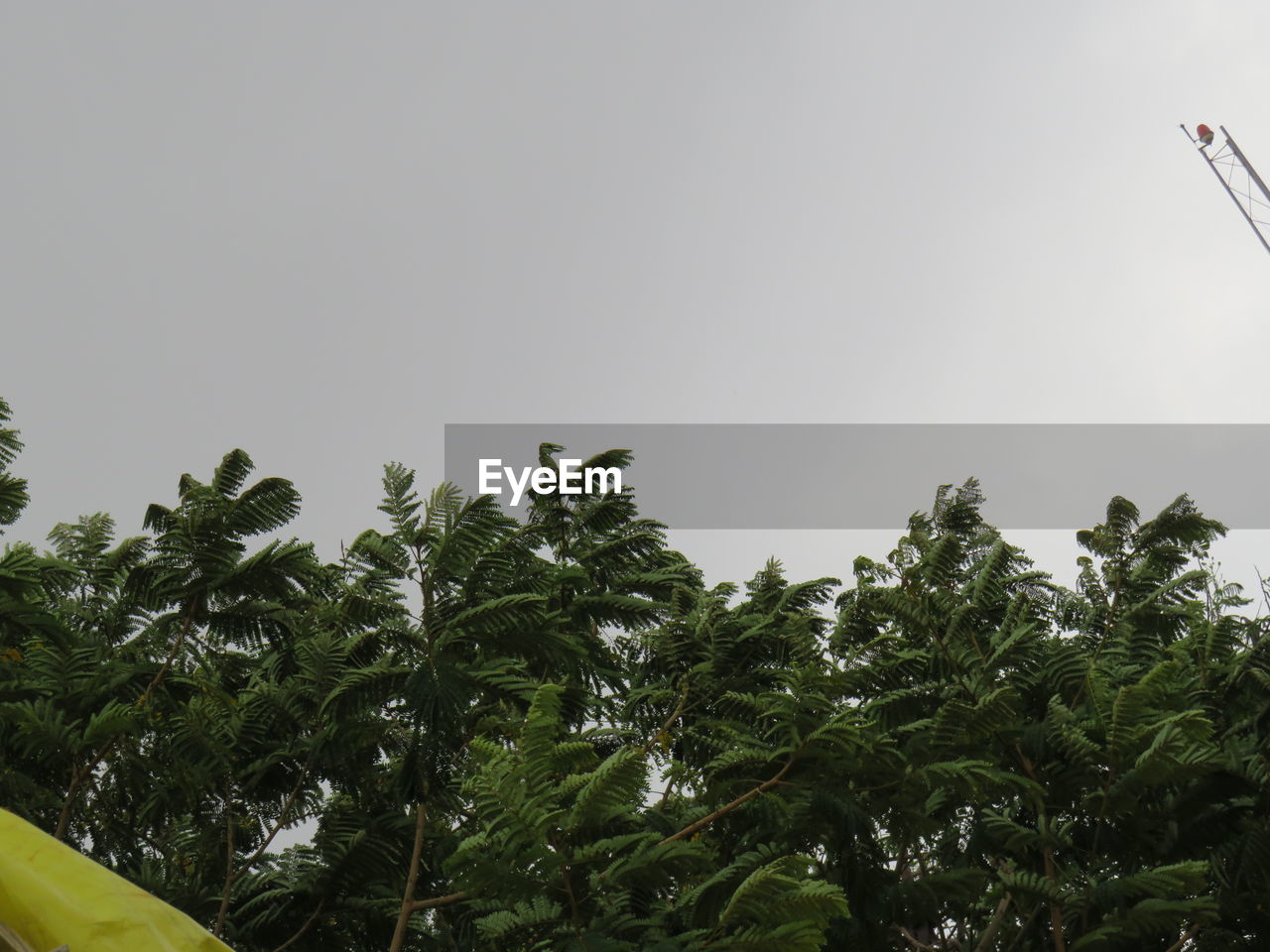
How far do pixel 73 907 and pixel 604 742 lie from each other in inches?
284

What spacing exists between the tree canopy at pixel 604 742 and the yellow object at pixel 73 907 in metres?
3.77

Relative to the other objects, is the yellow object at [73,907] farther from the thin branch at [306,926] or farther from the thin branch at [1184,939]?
the thin branch at [1184,939]

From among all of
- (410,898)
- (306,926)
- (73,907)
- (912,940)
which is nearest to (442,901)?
(410,898)

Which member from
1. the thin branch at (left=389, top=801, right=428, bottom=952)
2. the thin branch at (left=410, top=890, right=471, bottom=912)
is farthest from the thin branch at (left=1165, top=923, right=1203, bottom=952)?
the thin branch at (left=389, top=801, right=428, bottom=952)

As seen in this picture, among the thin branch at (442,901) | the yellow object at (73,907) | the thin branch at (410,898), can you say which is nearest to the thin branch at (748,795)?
the thin branch at (442,901)

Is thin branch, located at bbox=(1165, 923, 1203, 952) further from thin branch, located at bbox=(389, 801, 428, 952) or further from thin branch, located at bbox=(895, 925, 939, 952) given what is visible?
thin branch, located at bbox=(389, 801, 428, 952)

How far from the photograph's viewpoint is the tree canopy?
23.2ft

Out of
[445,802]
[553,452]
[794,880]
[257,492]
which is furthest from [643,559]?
[794,880]

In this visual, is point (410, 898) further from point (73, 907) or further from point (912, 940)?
point (73, 907)

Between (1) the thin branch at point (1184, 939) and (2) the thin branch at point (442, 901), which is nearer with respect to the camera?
(2) the thin branch at point (442, 901)

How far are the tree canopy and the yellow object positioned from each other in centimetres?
377

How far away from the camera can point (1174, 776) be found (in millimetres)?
8219

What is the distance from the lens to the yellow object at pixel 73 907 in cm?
256

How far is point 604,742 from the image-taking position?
9.64 metres
